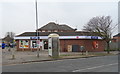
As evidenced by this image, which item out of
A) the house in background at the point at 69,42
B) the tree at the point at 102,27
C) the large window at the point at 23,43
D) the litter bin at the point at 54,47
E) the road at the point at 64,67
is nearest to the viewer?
the road at the point at 64,67

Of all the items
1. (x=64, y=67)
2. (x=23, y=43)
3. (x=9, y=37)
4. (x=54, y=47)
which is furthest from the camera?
(x=9, y=37)

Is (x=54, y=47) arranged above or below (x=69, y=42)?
below

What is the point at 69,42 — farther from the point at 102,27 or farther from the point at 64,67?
the point at 64,67

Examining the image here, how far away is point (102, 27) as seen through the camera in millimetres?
27672

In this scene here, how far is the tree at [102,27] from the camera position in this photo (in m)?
27.1

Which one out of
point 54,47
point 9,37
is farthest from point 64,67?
point 9,37

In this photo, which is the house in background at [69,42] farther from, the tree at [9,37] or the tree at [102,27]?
the tree at [9,37]

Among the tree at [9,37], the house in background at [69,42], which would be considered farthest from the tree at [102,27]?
the tree at [9,37]

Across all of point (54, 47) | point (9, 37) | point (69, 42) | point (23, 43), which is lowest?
point (54, 47)

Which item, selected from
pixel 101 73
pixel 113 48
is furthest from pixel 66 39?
pixel 101 73

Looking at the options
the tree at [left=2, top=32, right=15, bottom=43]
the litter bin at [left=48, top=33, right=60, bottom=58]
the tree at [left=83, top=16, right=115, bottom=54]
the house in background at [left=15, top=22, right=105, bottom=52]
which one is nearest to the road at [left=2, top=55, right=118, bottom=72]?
the litter bin at [left=48, top=33, right=60, bottom=58]

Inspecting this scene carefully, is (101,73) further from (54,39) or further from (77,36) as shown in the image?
(77,36)

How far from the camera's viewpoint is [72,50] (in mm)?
32219

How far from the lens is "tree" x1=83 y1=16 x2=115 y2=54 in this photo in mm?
27141
